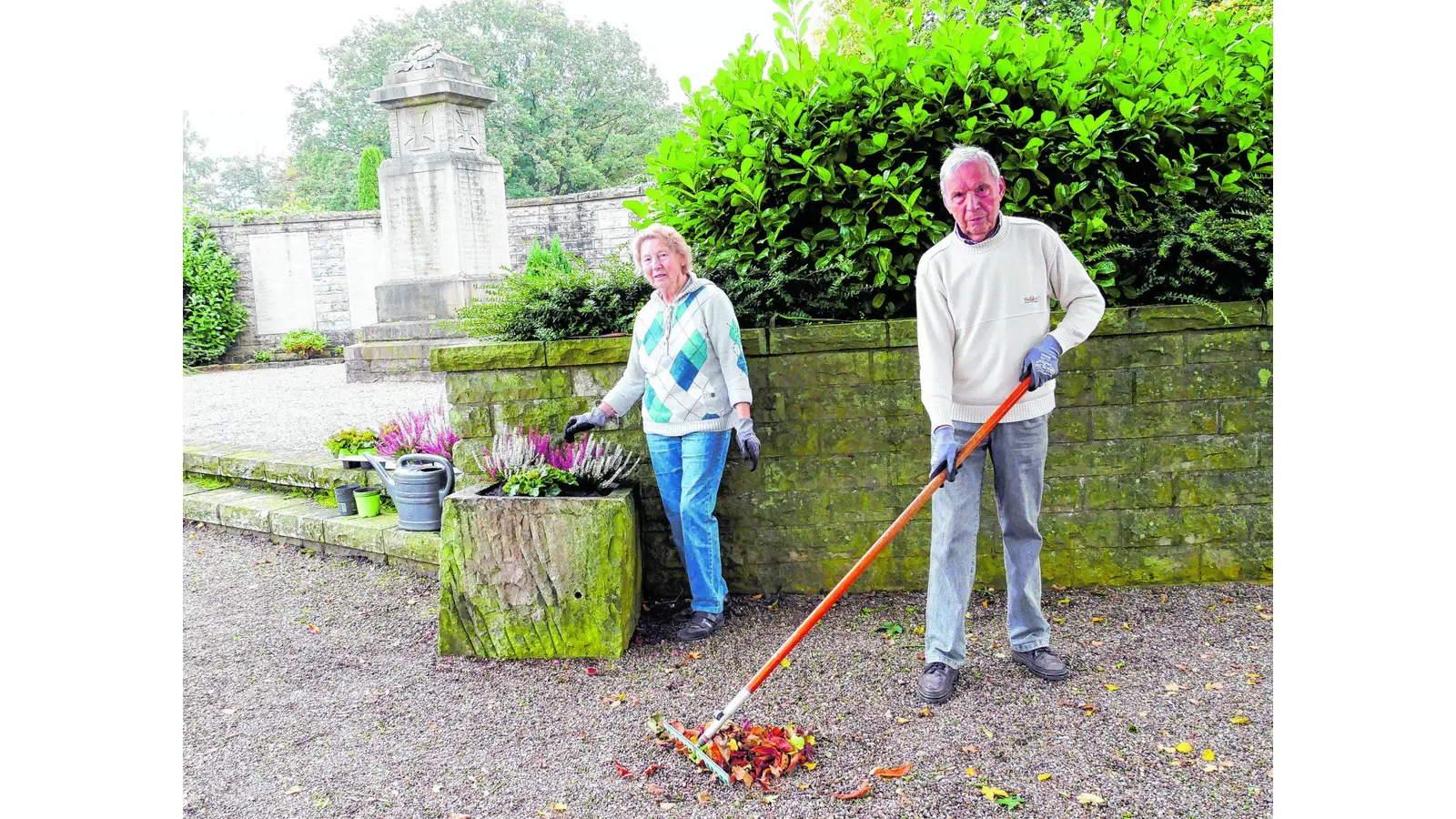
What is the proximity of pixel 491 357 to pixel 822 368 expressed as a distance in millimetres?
1568

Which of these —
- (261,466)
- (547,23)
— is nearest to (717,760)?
(261,466)

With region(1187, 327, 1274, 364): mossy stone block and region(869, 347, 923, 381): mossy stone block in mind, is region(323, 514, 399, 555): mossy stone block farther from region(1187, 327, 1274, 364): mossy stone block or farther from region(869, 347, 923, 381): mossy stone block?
region(1187, 327, 1274, 364): mossy stone block

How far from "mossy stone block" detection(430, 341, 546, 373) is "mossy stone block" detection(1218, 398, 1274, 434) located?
3216mm

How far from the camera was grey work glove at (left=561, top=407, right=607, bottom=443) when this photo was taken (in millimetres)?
4105

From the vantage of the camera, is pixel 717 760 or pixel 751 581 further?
pixel 751 581

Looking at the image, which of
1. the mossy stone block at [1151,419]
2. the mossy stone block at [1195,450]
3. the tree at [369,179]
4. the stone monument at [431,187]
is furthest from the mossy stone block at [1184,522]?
the tree at [369,179]

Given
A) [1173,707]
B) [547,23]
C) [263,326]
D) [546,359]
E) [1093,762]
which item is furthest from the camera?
[547,23]

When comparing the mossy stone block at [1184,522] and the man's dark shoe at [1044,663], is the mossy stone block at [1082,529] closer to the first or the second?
the mossy stone block at [1184,522]

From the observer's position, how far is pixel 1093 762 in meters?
2.84

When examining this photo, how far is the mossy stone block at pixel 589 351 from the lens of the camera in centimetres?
430

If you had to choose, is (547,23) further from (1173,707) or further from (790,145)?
(1173,707)

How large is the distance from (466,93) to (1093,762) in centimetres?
1136

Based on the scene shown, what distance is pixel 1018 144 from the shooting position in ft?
14.4

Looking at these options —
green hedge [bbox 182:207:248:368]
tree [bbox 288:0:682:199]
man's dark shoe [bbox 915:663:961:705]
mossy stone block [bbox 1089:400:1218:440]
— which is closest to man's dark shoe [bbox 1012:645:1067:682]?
man's dark shoe [bbox 915:663:961:705]
